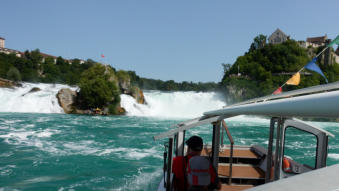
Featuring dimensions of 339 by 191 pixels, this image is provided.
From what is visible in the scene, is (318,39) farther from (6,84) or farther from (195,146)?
(195,146)

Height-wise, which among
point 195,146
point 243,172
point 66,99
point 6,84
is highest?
point 6,84

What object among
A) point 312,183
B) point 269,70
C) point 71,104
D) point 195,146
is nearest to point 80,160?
point 195,146

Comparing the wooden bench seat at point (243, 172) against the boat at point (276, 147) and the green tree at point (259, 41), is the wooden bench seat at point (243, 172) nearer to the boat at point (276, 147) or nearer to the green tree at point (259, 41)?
the boat at point (276, 147)

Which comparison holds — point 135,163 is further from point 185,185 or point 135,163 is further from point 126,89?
point 126,89

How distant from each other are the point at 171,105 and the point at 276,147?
40761mm

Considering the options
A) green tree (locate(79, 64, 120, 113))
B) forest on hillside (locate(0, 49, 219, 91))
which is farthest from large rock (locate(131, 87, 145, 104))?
forest on hillside (locate(0, 49, 219, 91))

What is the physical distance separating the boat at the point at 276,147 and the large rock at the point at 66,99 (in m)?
33.2

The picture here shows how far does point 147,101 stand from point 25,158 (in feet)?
105

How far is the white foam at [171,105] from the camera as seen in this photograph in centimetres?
4162

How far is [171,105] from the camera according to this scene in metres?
45.1

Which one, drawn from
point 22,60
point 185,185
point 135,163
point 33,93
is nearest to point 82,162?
point 135,163

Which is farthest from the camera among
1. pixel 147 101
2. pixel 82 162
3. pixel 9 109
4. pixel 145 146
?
pixel 147 101

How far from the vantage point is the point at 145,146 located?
16.5 m

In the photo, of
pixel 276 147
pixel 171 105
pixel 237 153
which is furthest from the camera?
pixel 171 105
